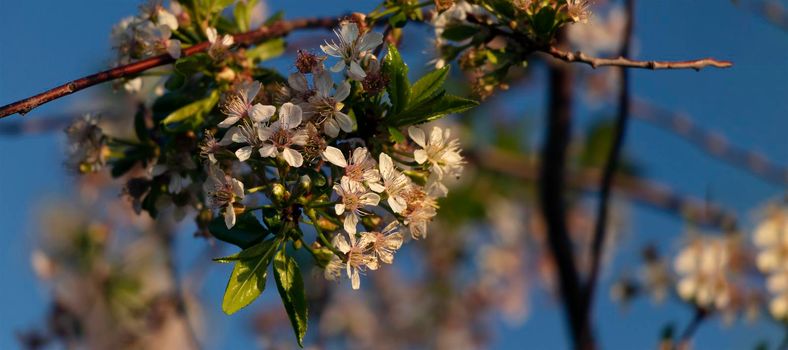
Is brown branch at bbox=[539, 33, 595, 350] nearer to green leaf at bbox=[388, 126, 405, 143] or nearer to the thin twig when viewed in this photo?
the thin twig

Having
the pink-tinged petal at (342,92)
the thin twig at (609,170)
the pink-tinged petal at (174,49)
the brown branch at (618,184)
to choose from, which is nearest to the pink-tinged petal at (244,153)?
the pink-tinged petal at (342,92)

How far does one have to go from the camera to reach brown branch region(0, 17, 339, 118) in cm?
104

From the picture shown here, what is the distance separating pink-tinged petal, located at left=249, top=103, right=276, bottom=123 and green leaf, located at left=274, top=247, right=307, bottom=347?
0.54 ft

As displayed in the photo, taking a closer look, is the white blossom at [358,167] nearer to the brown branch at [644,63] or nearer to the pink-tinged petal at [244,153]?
the pink-tinged petal at [244,153]

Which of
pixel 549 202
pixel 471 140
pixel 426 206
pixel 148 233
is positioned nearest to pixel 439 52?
pixel 426 206

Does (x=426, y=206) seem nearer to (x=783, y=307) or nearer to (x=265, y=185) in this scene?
(x=265, y=185)

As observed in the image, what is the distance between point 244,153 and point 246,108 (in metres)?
0.06

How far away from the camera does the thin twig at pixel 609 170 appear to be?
1.86 m

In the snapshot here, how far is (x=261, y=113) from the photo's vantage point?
1.05 m

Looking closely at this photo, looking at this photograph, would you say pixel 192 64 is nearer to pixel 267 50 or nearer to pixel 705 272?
pixel 267 50

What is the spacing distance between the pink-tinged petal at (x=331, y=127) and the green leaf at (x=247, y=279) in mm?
149

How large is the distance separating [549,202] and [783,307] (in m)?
0.66

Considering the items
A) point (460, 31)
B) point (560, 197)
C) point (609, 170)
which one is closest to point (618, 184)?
point (560, 197)

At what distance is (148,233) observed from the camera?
144 inches
